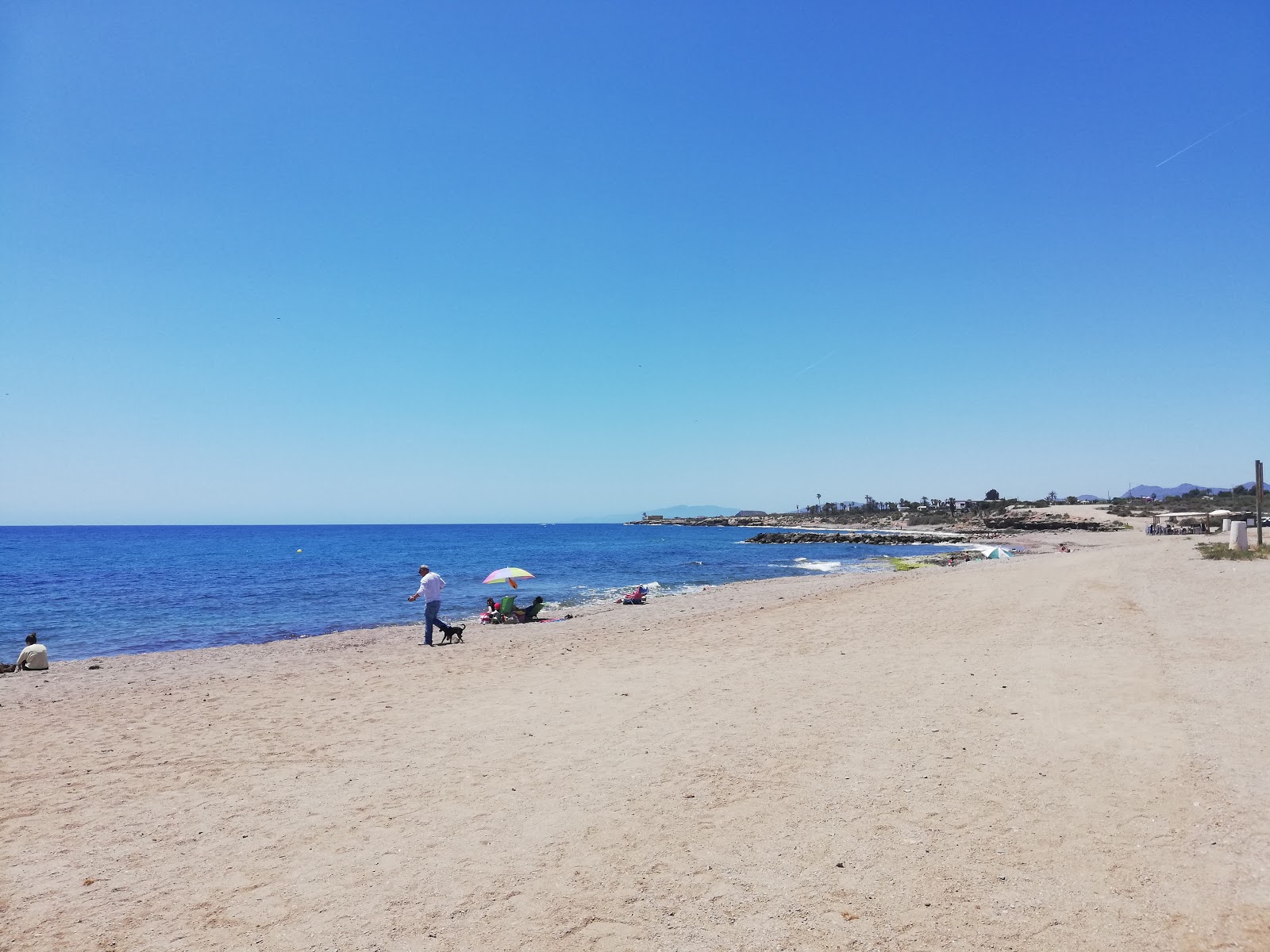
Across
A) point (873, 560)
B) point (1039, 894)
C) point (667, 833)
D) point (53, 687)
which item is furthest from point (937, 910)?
point (873, 560)

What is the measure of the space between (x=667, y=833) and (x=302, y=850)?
293cm

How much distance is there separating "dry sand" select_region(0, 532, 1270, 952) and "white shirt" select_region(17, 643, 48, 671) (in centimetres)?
360

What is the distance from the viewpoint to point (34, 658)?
14977 mm

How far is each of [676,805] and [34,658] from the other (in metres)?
16.6

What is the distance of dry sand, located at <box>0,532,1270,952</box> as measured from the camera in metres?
4.19

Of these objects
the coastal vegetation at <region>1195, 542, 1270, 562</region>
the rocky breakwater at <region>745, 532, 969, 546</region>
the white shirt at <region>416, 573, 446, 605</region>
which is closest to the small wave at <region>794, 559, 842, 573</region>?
the coastal vegetation at <region>1195, 542, 1270, 562</region>

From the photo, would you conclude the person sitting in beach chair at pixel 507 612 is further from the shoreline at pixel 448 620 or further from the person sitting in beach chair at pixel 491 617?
the shoreline at pixel 448 620

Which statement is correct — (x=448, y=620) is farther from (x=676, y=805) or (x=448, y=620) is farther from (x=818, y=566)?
(x=818, y=566)

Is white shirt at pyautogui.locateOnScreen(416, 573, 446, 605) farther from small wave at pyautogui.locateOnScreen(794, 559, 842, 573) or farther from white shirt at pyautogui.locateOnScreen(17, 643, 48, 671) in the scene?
small wave at pyautogui.locateOnScreen(794, 559, 842, 573)

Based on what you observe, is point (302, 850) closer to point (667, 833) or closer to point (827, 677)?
point (667, 833)

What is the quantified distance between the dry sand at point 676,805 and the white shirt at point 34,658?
3600 millimetres

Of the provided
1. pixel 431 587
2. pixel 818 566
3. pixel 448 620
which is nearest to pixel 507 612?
pixel 448 620

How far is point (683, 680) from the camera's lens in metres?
10.6

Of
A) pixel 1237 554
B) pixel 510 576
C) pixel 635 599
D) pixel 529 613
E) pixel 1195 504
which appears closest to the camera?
pixel 529 613
